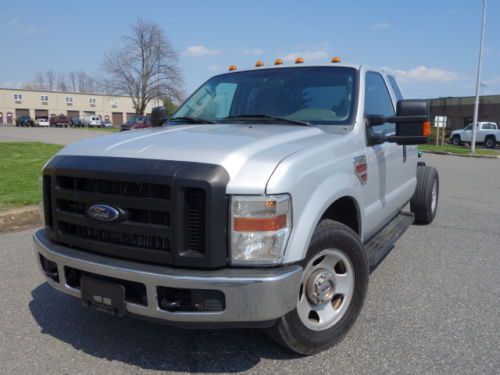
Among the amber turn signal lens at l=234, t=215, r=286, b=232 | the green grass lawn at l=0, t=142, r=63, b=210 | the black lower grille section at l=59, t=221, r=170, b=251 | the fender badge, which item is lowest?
the green grass lawn at l=0, t=142, r=63, b=210

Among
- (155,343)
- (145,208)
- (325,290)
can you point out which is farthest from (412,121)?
(155,343)

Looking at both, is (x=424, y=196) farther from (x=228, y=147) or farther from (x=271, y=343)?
(x=228, y=147)

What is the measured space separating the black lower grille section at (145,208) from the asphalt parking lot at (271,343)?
2.41ft

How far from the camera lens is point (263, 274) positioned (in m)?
2.29

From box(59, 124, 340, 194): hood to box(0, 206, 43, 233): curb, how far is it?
11.0 ft

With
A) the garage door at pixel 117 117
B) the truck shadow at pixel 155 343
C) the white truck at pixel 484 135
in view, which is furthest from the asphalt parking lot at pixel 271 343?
the garage door at pixel 117 117

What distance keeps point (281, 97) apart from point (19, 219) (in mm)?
3979

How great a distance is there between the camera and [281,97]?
388 centimetres

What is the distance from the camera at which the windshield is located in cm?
362

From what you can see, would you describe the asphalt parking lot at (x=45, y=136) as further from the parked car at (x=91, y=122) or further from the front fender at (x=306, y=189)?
the parked car at (x=91, y=122)

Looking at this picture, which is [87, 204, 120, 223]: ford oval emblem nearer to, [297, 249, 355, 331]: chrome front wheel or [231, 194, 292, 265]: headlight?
[231, 194, 292, 265]: headlight

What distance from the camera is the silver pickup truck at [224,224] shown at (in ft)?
7.48

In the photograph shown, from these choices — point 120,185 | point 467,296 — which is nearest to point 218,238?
point 120,185

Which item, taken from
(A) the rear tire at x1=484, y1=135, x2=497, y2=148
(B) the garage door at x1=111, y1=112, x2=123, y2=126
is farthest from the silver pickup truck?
(B) the garage door at x1=111, y1=112, x2=123, y2=126
